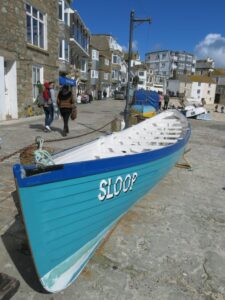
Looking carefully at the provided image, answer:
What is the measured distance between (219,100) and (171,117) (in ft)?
287

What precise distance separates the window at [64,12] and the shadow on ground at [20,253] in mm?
24957

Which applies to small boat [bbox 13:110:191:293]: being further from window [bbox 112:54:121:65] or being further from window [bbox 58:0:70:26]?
window [bbox 112:54:121:65]

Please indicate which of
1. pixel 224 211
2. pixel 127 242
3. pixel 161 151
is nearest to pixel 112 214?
pixel 127 242

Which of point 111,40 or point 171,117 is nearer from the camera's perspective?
point 171,117

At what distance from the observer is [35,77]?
1612 centimetres

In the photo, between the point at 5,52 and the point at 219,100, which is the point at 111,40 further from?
the point at 5,52

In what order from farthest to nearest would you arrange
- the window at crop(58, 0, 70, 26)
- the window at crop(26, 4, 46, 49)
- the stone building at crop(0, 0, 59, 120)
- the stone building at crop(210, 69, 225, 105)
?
the stone building at crop(210, 69, 225, 105)
the window at crop(58, 0, 70, 26)
the window at crop(26, 4, 46, 49)
the stone building at crop(0, 0, 59, 120)

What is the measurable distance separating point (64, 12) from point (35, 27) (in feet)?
38.0

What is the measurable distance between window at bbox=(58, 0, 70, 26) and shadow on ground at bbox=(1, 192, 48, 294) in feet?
81.9

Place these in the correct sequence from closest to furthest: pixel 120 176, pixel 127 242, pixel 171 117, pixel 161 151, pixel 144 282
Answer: pixel 144 282
pixel 120 176
pixel 127 242
pixel 161 151
pixel 171 117

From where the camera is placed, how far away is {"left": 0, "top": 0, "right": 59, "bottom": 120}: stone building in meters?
12.9

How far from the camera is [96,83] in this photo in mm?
49031

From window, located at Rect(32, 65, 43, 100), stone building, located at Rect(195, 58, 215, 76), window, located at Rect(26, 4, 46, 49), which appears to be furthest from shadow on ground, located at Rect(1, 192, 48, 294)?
stone building, located at Rect(195, 58, 215, 76)

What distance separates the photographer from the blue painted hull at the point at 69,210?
8.61ft
